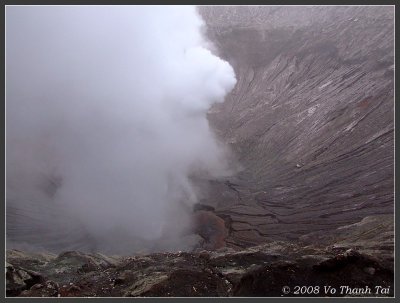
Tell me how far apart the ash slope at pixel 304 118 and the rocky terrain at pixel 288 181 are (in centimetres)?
8

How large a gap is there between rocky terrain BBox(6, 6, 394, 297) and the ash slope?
8 centimetres

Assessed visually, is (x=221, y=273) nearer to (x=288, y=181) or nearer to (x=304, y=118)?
(x=288, y=181)

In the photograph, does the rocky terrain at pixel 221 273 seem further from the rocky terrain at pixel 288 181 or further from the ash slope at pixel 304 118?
the ash slope at pixel 304 118

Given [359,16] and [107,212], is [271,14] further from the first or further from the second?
[107,212]

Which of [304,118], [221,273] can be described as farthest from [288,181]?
[221,273]

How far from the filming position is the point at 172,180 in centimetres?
A: 2652

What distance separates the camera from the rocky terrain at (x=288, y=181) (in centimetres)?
1566

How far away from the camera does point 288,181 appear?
78.1ft

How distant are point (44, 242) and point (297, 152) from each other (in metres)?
14.4

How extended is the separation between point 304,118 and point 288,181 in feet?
19.8

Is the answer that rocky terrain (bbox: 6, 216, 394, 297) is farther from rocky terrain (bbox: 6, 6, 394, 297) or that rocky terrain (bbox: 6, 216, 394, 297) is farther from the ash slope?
the ash slope

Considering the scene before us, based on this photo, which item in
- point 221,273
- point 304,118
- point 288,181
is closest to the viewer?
point 221,273

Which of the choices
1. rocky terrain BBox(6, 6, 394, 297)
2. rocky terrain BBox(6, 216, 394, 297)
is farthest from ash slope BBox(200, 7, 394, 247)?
rocky terrain BBox(6, 216, 394, 297)

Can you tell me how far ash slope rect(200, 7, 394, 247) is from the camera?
2114 centimetres
